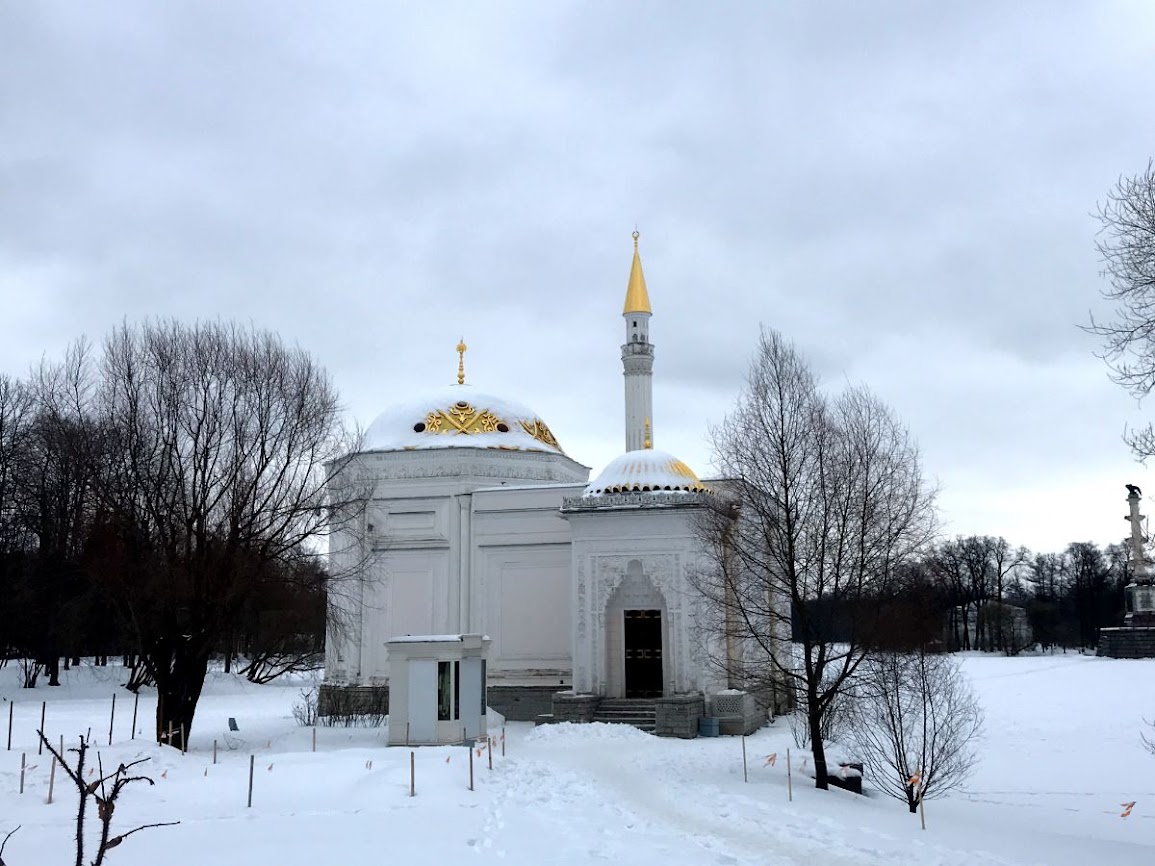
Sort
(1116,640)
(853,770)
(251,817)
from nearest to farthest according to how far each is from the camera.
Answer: (251,817) → (853,770) → (1116,640)

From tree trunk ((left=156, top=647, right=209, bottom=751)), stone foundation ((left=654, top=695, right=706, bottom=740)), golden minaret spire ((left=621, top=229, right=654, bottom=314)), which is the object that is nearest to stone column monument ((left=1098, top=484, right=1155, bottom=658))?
golden minaret spire ((left=621, top=229, right=654, bottom=314))

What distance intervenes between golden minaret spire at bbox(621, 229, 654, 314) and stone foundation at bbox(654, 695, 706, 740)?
1431 centimetres

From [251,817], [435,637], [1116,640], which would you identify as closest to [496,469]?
[435,637]

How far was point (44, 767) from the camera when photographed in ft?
47.2

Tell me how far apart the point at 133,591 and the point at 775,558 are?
11.2 meters

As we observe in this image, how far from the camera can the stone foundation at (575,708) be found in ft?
76.3

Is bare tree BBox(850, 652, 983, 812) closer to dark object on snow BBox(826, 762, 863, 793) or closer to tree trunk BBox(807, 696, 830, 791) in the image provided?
dark object on snow BBox(826, 762, 863, 793)

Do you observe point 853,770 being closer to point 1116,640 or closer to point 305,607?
point 305,607

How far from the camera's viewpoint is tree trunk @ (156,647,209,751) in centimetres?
1850

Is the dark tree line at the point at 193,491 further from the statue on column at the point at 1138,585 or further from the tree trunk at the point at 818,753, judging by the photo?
the statue on column at the point at 1138,585

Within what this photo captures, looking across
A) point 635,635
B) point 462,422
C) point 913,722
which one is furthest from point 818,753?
point 462,422

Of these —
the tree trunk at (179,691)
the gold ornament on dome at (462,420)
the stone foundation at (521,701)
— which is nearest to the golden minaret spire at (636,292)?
the gold ornament on dome at (462,420)

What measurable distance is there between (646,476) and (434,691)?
Result: 8433mm

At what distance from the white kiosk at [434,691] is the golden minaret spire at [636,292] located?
51.4 ft
